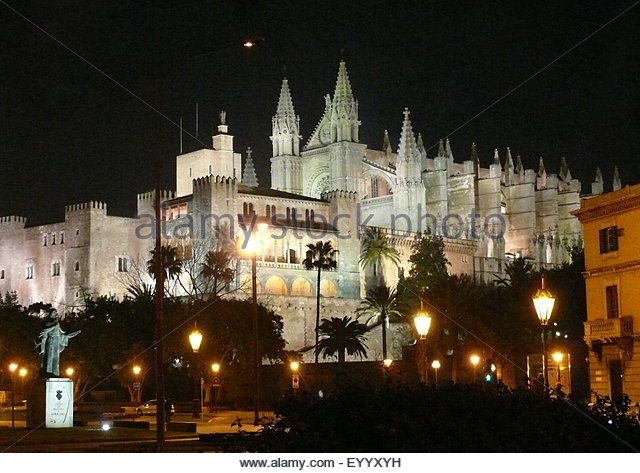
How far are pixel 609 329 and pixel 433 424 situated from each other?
26.3 metres

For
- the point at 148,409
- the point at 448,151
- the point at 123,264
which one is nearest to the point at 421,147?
the point at 448,151

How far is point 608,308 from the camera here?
39406 mm

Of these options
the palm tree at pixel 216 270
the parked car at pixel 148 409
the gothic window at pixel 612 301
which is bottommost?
the parked car at pixel 148 409

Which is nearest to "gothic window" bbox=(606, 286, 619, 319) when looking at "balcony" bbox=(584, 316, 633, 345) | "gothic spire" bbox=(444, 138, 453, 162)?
"balcony" bbox=(584, 316, 633, 345)

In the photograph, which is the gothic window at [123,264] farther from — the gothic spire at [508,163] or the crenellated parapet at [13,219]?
the gothic spire at [508,163]

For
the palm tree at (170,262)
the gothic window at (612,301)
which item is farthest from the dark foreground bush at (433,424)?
the palm tree at (170,262)

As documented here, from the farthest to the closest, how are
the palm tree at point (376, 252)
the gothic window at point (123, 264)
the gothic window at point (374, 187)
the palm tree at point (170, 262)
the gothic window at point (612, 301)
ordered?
the gothic window at point (374, 187) → the palm tree at point (376, 252) → the gothic window at point (123, 264) → the palm tree at point (170, 262) → the gothic window at point (612, 301)

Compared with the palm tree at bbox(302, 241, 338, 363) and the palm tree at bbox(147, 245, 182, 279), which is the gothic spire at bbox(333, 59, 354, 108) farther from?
the palm tree at bbox(147, 245, 182, 279)

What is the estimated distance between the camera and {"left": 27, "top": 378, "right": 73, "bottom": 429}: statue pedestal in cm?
3056

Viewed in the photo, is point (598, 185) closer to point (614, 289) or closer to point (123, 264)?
point (123, 264)

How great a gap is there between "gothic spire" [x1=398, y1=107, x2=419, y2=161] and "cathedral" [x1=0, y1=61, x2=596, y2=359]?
128 mm

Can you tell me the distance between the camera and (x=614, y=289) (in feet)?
128

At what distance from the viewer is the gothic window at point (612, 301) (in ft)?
128
